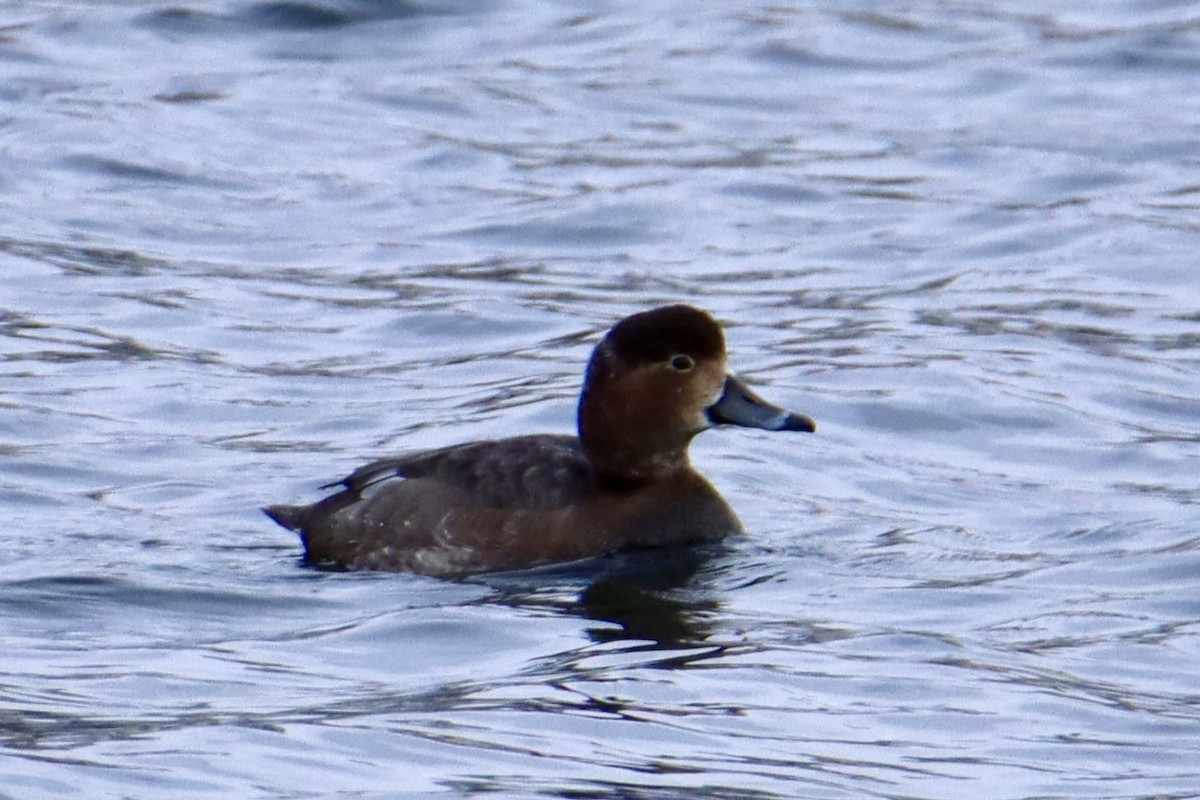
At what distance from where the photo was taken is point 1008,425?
10602 mm

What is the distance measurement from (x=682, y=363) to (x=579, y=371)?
323 cm

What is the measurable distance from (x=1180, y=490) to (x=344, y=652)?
3.77m

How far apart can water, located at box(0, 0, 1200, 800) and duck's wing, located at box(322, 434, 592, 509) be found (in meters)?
0.36

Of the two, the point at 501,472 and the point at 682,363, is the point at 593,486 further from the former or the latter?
the point at 682,363

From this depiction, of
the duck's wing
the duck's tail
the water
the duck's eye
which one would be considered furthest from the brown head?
the duck's tail

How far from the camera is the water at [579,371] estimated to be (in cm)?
640

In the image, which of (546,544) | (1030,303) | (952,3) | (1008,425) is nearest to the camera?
(546,544)

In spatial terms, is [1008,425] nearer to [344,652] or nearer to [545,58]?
[344,652]

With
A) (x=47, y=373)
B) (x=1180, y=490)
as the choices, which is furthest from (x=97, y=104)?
(x=1180, y=490)

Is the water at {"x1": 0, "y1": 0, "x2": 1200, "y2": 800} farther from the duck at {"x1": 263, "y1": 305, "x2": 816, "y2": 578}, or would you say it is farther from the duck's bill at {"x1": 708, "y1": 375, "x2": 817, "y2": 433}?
the duck's bill at {"x1": 708, "y1": 375, "x2": 817, "y2": 433}

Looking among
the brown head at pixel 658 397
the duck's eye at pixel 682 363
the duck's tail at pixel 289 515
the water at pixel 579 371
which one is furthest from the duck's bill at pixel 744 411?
the duck's tail at pixel 289 515

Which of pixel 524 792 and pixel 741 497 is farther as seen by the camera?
pixel 741 497

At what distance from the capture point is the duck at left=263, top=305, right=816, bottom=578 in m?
8.21

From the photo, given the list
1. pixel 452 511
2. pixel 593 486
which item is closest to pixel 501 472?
pixel 452 511
